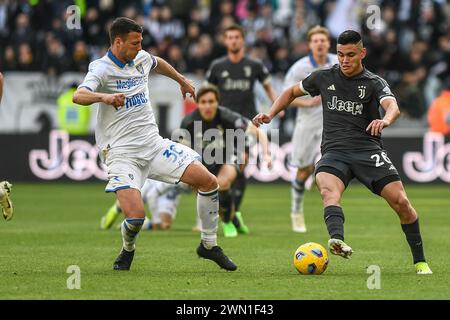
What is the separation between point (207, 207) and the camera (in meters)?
10.6

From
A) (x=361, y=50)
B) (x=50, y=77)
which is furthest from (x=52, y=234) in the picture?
(x=50, y=77)

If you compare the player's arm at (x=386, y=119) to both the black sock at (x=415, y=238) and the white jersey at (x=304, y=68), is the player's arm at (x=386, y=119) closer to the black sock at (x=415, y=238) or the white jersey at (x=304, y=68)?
the black sock at (x=415, y=238)

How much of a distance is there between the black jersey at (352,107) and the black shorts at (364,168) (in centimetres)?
9

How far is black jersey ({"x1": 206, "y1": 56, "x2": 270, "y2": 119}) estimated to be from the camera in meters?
16.1

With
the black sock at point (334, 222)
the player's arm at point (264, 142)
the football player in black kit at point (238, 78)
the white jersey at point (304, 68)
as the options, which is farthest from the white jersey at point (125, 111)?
the football player in black kit at point (238, 78)

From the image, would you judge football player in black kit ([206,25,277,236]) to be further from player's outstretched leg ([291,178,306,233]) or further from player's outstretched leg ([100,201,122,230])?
player's outstretched leg ([100,201,122,230])

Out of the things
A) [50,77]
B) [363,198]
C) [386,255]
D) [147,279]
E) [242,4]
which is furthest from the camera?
[242,4]

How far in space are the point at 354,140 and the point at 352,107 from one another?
1.02 feet

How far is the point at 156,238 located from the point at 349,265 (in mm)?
3934

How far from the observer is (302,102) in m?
15.3

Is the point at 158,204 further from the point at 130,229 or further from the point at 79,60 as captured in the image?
the point at 79,60

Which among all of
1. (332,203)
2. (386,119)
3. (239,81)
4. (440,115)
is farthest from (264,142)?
(440,115)

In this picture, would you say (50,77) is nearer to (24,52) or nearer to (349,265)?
(24,52)

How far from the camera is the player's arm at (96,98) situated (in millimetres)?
9352
